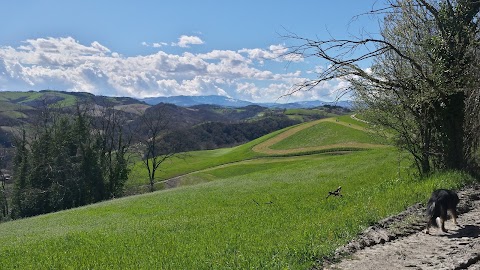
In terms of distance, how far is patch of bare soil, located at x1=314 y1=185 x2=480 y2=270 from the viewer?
7.79m

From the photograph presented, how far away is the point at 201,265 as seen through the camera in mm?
9133

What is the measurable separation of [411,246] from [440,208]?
1570 millimetres

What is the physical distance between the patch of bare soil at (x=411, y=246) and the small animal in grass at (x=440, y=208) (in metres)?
0.22

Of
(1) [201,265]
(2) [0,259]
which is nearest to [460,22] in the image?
(1) [201,265]

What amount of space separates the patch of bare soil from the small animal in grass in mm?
218

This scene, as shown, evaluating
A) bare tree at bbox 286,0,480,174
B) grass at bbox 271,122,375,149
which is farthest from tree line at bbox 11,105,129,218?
bare tree at bbox 286,0,480,174

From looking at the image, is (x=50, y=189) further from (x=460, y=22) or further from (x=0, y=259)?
(x=460, y=22)

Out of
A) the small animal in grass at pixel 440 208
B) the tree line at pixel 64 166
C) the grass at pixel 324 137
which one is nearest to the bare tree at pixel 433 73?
the small animal in grass at pixel 440 208

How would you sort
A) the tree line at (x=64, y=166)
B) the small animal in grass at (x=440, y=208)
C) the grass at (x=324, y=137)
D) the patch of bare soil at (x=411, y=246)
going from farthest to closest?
1. the grass at (x=324, y=137)
2. the tree line at (x=64, y=166)
3. the small animal in grass at (x=440, y=208)
4. the patch of bare soil at (x=411, y=246)

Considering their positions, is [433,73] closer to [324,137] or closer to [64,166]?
[64,166]

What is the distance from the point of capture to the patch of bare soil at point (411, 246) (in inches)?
307

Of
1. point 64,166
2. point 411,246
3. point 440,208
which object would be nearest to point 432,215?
point 440,208

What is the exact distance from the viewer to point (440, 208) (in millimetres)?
9820

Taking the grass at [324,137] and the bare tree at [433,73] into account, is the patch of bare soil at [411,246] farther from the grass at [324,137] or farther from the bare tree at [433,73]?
the grass at [324,137]
